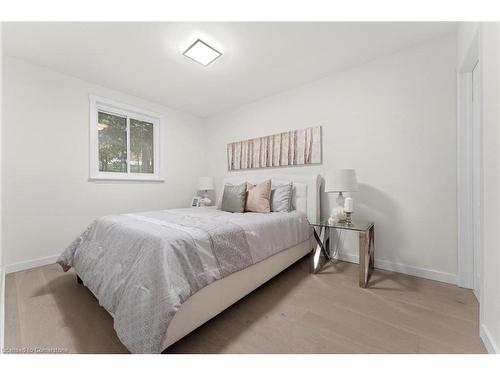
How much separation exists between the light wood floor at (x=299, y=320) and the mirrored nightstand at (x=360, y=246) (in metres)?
0.16

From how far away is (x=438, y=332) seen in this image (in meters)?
1.33

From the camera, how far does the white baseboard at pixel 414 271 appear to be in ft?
6.45

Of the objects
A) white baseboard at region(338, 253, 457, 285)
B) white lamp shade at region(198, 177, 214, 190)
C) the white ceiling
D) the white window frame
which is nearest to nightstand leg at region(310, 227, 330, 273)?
white baseboard at region(338, 253, 457, 285)

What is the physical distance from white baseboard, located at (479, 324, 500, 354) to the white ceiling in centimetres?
238

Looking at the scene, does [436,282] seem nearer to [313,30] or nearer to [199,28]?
[313,30]

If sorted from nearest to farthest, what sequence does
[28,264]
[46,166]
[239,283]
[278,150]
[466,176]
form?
[239,283] < [466,176] < [28,264] < [46,166] < [278,150]

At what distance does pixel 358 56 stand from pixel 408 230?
1961 millimetres

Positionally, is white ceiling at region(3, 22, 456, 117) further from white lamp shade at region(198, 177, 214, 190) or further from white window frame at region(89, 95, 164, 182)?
white lamp shade at region(198, 177, 214, 190)

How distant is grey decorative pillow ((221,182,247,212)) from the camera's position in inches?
103

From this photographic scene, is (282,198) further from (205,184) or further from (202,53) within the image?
(202,53)

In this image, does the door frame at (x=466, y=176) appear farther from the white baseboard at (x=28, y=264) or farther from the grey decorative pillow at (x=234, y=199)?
the white baseboard at (x=28, y=264)

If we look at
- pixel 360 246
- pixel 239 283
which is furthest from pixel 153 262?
pixel 360 246

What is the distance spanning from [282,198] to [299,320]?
1417mm

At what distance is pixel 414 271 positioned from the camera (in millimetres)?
2137
